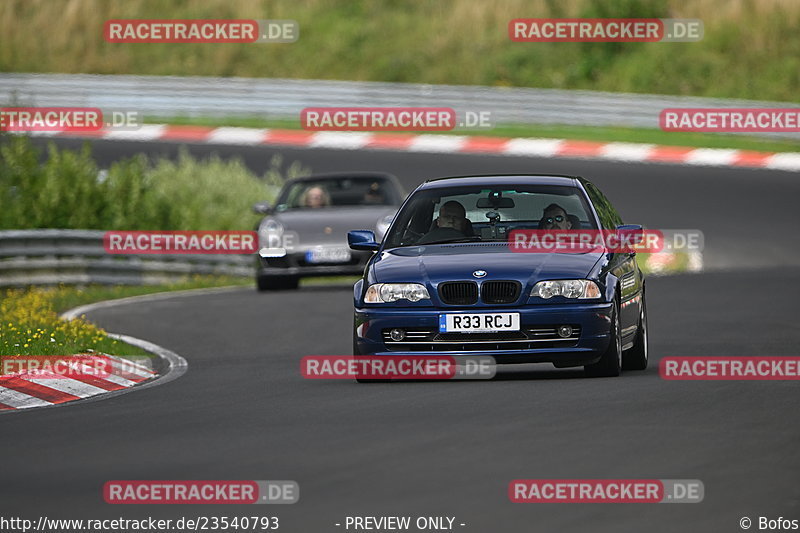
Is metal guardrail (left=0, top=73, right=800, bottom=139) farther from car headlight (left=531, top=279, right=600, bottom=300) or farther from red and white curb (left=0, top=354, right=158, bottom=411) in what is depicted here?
car headlight (left=531, top=279, right=600, bottom=300)

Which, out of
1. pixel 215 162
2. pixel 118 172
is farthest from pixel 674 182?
pixel 118 172

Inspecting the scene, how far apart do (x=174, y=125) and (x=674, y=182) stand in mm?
11697

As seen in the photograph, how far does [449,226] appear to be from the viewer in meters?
12.4

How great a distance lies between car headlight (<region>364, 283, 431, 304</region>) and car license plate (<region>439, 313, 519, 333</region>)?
0.68ft

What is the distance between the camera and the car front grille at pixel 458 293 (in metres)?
11.4

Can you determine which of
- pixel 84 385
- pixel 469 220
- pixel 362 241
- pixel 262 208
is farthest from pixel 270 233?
pixel 469 220

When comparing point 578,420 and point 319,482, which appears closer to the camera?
point 319,482

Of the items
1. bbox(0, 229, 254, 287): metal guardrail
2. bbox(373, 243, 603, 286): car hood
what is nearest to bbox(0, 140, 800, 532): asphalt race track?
bbox(373, 243, 603, 286): car hood

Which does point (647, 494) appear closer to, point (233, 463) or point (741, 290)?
point (233, 463)

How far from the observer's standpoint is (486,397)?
416 inches

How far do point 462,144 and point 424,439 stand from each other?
90.7 feet

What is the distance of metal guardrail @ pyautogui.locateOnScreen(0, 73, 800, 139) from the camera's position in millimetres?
37156

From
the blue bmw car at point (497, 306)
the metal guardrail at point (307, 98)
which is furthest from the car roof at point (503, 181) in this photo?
the metal guardrail at point (307, 98)

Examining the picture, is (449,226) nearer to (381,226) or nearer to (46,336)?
(46,336)
